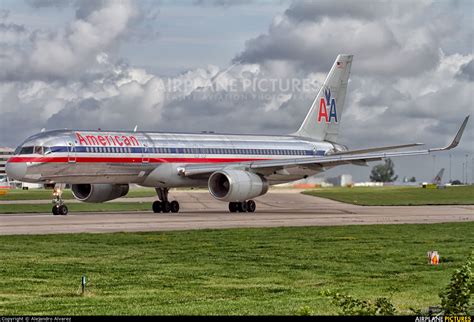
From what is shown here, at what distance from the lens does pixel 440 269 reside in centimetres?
1958

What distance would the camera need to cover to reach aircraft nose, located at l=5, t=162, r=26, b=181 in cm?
4032

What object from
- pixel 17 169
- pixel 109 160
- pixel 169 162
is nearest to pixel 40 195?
pixel 169 162

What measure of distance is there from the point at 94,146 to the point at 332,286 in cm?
2659

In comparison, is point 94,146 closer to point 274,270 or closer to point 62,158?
point 62,158

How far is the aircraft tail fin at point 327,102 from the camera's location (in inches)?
2173

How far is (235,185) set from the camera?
→ 43125mm

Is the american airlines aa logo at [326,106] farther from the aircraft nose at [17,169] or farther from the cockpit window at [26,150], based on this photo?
the aircraft nose at [17,169]

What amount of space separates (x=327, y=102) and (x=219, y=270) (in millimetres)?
37135

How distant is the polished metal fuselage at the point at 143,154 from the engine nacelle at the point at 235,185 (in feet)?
6.81

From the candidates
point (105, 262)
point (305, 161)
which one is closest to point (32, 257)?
point (105, 262)

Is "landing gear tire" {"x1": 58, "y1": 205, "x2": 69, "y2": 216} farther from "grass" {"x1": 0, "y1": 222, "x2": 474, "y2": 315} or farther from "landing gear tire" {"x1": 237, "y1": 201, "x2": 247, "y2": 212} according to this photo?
"grass" {"x1": 0, "y1": 222, "x2": 474, "y2": 315}

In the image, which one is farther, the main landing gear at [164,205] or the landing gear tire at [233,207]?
the main landing gear at [164,205]

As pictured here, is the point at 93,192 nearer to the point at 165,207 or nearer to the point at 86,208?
the point at 165,207

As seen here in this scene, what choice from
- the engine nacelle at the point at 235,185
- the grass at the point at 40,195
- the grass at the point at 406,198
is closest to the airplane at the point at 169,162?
the engine nacelle at the point at 235,185
